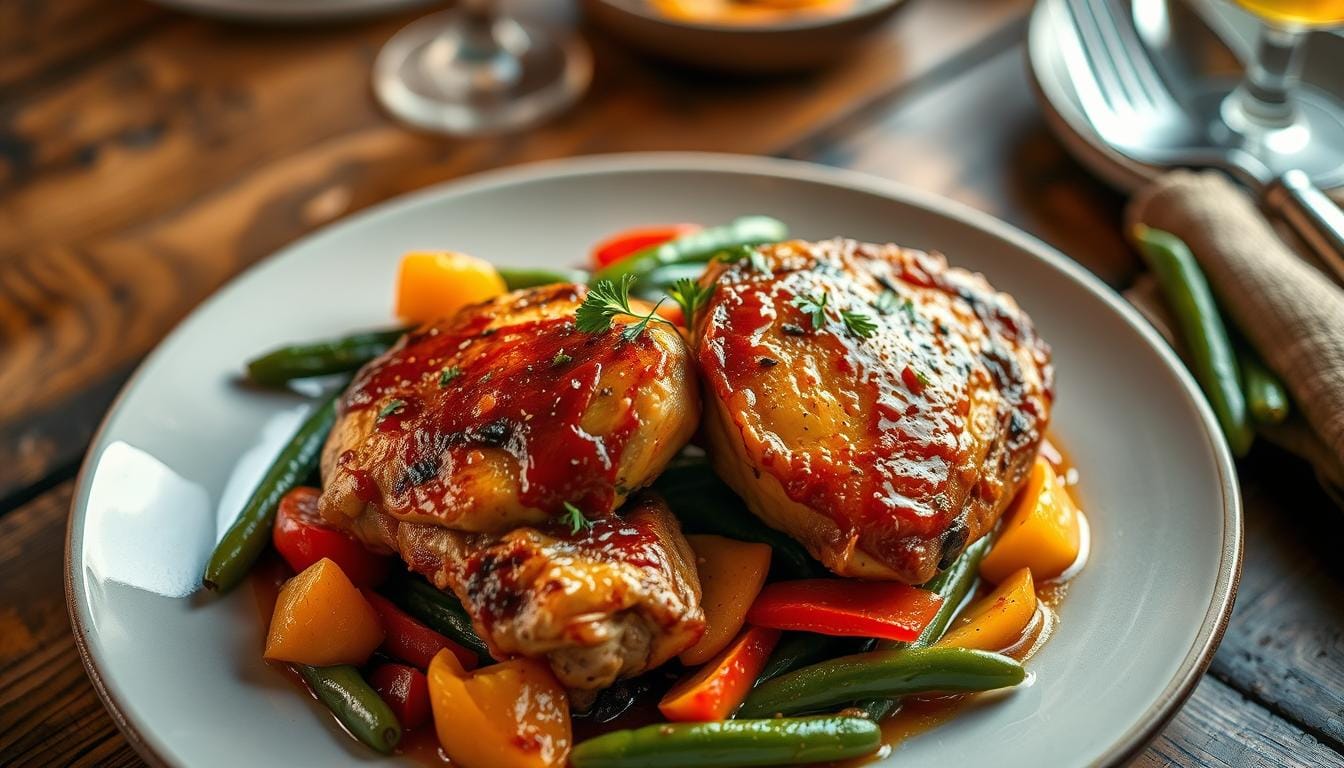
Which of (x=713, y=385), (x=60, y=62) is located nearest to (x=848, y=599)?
(x=713, y=385)

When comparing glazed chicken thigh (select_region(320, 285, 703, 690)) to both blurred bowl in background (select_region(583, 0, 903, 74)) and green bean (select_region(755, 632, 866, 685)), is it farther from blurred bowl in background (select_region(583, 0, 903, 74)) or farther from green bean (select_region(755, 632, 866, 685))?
blurred bowl in background (select_region(583, 0, 903, 74))

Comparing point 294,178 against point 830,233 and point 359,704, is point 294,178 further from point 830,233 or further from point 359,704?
point 359,704

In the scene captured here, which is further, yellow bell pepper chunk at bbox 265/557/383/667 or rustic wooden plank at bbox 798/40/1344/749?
rustic wooden plank at bbox 798/40/1344/749

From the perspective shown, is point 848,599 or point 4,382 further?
point 4,382

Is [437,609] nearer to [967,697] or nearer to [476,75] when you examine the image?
[967,697]

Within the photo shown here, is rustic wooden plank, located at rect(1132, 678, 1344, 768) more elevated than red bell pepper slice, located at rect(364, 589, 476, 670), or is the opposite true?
red bell pepper slice, located at rect(364, 589, 476, 670)

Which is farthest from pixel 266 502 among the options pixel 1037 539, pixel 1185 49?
pixel 1185 49

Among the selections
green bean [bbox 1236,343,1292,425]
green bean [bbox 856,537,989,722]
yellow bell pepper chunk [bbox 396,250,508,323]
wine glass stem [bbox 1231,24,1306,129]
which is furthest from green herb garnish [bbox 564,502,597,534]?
wine glass stem [bbox 1231,24,1306,129]
